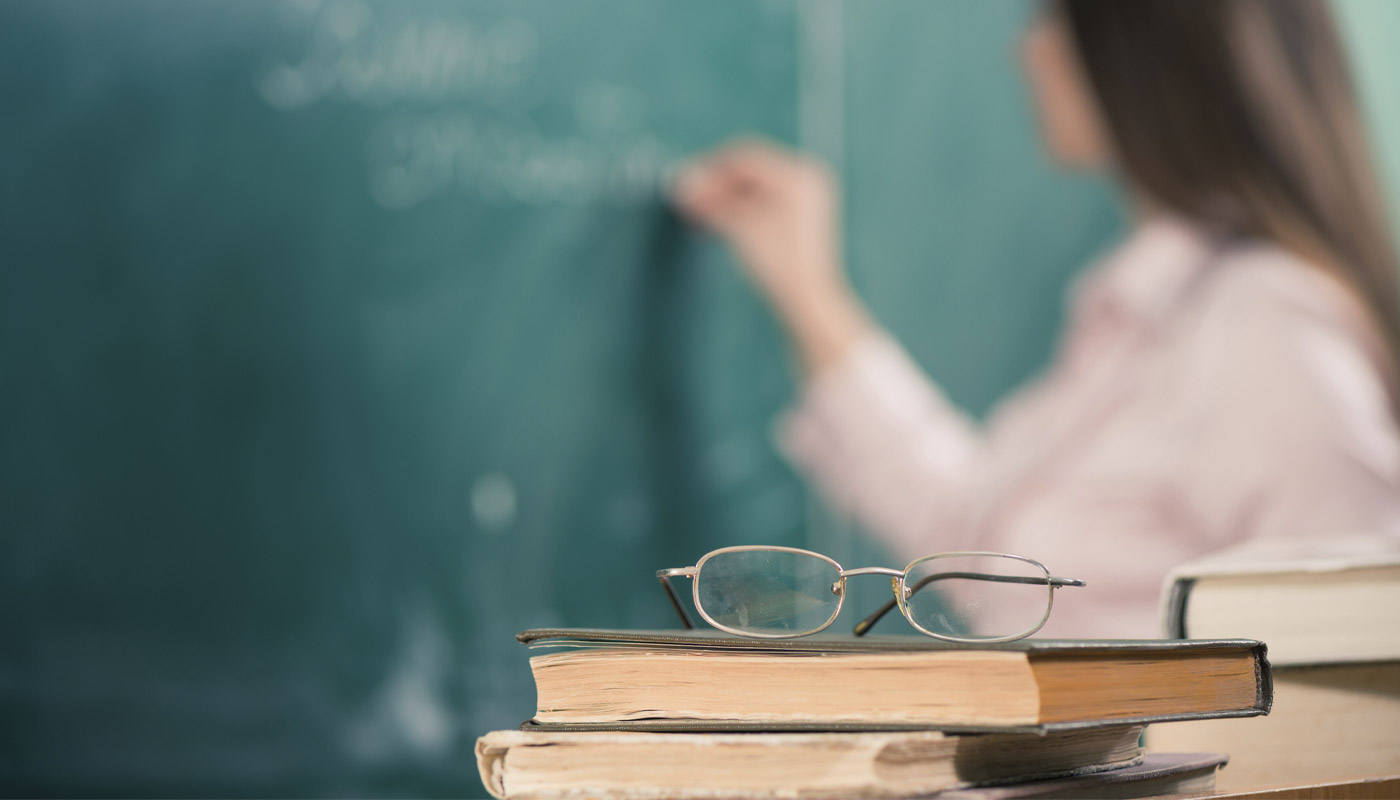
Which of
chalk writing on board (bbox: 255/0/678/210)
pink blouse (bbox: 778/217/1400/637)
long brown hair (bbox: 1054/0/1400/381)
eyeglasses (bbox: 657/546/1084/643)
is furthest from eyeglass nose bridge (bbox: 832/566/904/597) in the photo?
long brown hair (bbox: 1054/0/1400/381)

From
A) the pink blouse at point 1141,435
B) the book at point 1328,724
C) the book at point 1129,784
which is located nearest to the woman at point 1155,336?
the pink blouse at point 1141,435

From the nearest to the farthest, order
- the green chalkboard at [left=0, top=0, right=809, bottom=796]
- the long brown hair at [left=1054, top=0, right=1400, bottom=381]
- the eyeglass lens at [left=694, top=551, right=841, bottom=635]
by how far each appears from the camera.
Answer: the eyeglass lens at [left=694, top=551, right=841, bottom=635]
the green chalkboard at [left=0, top=0, right=809, bottom=796]
the long brown hair at [left=1054, top=0, right=1400, bottom=381]

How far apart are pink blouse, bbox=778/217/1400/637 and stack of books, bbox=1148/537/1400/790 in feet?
2.43

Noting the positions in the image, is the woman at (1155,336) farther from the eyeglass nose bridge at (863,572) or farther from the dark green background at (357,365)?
the eyeglass nose bridge at (863,572)

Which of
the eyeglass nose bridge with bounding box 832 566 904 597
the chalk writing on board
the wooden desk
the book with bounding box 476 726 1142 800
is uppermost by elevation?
the chalk writing on board

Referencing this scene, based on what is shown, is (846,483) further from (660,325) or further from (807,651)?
(807,651)

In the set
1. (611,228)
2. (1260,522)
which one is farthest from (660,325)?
(1260,522)

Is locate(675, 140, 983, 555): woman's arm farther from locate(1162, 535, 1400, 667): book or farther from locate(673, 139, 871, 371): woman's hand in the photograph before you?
locate(1162, 535, 1400, 667): book

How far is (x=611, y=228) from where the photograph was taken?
146 centimetres

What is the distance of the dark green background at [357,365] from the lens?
1.31 metres

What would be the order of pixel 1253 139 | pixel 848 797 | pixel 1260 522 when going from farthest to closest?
pixel 1253 139
pixel 1260 522
pixel 848 797

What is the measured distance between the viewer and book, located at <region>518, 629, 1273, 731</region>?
408mm

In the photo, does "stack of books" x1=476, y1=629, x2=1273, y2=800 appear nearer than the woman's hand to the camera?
Yes

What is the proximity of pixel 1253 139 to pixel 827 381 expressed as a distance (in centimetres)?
64
